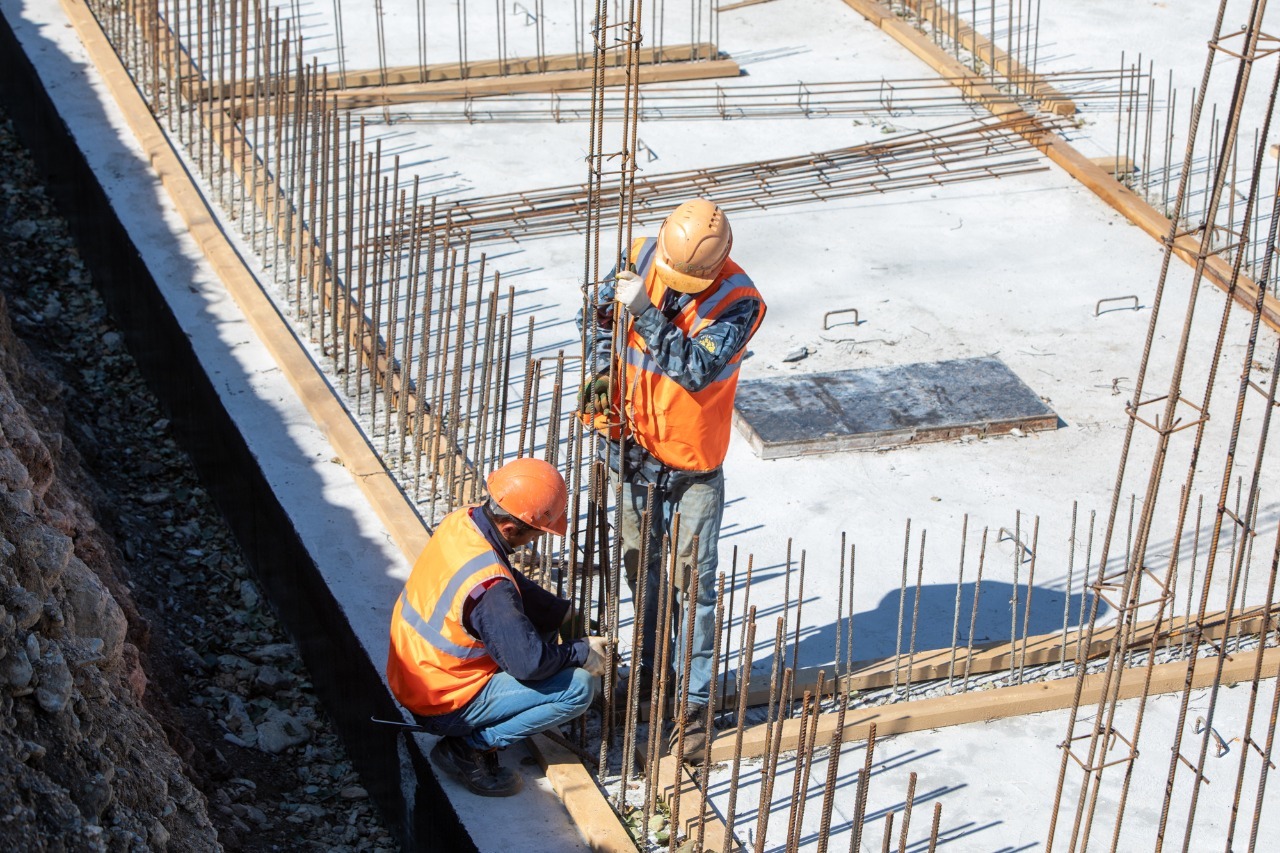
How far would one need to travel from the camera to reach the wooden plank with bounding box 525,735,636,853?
549cm

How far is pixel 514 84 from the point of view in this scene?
39.7ft

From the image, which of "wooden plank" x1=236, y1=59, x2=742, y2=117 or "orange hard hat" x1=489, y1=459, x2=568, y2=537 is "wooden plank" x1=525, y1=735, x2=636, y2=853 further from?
"wooden plank" x1=236, y1=59, x2=742, y2=117

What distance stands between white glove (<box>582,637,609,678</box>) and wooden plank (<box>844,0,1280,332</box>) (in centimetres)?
454

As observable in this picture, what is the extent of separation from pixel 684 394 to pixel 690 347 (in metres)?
0.22

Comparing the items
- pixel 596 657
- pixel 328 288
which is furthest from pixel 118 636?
pixel 328 288

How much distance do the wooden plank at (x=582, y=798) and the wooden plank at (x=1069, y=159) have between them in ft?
15.3

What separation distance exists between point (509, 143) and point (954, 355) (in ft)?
12.3

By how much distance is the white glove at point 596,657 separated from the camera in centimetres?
563

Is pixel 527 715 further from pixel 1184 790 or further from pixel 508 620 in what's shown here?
pixel 1184 790

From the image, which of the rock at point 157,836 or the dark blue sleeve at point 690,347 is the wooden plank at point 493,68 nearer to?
the dark blue sleeve at point 690,347

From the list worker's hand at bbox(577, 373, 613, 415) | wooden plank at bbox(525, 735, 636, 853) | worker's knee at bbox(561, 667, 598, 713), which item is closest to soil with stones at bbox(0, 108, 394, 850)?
wooden plank at bbox(525, 735, 636, 853)

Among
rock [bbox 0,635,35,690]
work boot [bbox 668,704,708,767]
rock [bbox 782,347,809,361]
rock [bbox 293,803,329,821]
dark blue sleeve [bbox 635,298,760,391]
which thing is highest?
dark blue sleeve [bbox 635,298,760,391]

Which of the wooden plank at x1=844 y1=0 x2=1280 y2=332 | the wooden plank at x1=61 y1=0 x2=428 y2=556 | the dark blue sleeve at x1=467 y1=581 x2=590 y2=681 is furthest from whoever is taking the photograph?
the wooden plank at x1=844 y1=0 x2=1280 y2=332

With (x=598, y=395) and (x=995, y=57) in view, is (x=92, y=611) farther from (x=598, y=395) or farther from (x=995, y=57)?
(x=995, y=57)
